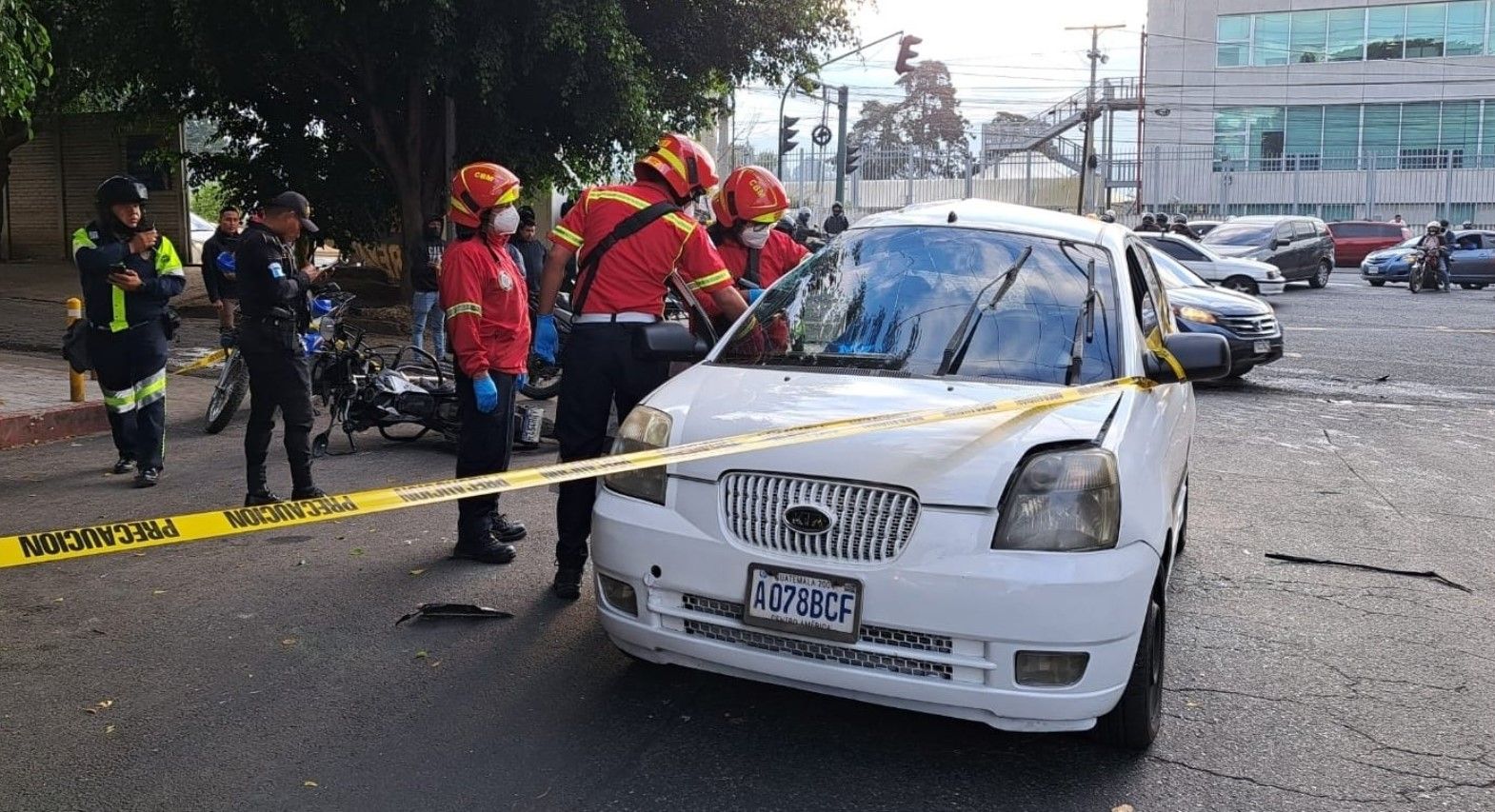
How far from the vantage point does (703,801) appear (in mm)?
3590

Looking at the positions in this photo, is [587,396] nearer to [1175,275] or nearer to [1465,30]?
[1175,275]

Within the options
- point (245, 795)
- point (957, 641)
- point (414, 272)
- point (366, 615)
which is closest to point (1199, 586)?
point (957, 641)

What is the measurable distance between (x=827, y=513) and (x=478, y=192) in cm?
291

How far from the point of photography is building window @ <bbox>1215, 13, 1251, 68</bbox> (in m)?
49.1

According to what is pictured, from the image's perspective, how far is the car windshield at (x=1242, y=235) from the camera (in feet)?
93.8

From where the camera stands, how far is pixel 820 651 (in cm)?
372

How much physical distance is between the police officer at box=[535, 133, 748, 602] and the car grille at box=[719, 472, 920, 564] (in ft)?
5.62

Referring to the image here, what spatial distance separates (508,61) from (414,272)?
4.27m

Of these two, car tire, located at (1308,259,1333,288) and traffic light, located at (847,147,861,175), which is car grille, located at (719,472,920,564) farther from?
traffic light, located at (847,147,861,175)

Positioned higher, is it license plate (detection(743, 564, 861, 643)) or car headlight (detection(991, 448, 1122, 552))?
car headlight (detection(991, 448, 1122, 552))

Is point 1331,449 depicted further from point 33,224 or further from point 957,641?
point 33,224

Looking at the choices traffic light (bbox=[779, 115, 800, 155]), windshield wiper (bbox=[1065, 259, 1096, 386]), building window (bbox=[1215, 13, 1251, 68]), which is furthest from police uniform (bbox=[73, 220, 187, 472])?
building window (bbox=[1215, 13, 1251, 68])

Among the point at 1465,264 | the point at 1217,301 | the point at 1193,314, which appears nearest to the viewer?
the point at 1193,314

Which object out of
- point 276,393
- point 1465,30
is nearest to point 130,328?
point 276,393
